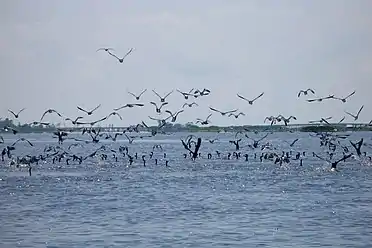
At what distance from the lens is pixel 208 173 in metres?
50.3

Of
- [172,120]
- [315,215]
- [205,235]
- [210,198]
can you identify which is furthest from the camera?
[172,120]

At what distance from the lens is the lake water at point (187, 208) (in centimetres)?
2306

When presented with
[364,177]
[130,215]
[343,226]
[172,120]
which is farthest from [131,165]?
[343,226]

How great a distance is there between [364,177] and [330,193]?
10.0m

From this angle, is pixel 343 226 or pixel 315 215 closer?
pixel 343 226

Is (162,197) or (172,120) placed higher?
(172,120)

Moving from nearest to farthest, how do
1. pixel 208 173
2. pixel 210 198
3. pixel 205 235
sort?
1. pixel 205 235
2. pixel 210 198
3. pixel 208 173

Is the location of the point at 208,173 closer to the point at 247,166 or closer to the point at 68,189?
the point at 247,166

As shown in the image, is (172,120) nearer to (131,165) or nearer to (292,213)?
(292,213)

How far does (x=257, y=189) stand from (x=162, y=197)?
221 inches

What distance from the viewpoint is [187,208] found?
3014 cm

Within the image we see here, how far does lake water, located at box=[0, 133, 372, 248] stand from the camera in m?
23.1

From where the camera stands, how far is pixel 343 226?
82.5ft

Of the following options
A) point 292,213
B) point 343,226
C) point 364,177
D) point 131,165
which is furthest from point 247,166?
point 343,226
